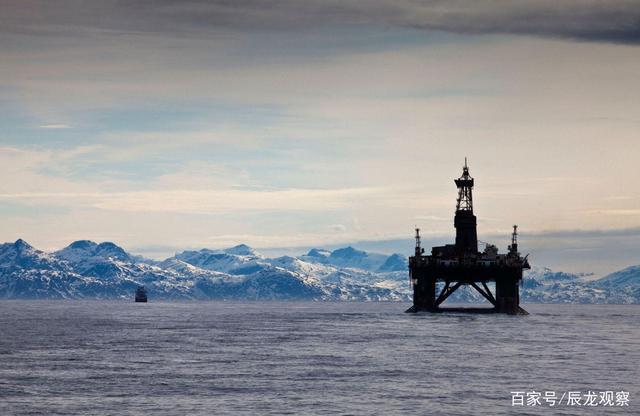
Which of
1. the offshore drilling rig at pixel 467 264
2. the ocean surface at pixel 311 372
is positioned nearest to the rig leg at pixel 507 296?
the offshore drilling rig at pixel 467 264

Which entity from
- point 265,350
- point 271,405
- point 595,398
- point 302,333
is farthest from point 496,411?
point 302,333

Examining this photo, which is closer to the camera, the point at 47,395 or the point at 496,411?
the point at 496,411

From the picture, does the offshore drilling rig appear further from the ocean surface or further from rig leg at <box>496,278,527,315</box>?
the ocean surface

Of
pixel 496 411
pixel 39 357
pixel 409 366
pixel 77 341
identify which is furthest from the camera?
pixel 77 341

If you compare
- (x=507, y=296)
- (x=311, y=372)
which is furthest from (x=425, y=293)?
(x=311, y=372)

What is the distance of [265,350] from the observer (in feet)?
348

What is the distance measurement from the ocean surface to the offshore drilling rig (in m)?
32.9

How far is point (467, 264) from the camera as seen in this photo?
168 metres

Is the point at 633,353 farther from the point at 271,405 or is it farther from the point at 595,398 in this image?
the point at 271,405

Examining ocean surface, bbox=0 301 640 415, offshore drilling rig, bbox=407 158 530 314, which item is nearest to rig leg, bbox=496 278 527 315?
offshore drilling rig, bbox=407 158 530 314

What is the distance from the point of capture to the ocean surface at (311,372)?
6430cm

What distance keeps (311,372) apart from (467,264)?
88.3 meters

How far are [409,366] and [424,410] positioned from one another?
24965 millimetres

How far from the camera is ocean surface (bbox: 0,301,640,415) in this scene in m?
64.3
